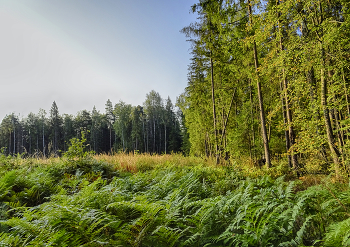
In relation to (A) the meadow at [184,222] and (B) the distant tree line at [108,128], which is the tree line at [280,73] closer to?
(A) the meadow at [184,222]

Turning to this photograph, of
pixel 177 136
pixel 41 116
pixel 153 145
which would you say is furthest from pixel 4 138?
pixel 177 136

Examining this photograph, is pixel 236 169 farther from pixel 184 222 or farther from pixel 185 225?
pixel 185 225

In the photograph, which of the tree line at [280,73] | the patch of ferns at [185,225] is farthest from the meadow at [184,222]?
the tree line at [280,73]

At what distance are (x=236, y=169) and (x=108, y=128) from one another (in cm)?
4221

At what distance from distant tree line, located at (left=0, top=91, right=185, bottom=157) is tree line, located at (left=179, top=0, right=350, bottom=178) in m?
24.0

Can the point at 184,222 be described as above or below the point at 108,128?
below

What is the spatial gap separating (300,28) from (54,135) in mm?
48047

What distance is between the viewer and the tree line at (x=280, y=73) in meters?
4.35

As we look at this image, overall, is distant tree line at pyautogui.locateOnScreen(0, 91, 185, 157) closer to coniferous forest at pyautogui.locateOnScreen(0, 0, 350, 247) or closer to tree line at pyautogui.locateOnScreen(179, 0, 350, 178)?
coniferous forest at pyautogui.locateOnScreen(0, 0, 350, 247)

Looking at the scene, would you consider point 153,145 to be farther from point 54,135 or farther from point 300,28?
point 300,28

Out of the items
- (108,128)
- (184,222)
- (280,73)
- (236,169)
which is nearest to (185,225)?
(184,222)

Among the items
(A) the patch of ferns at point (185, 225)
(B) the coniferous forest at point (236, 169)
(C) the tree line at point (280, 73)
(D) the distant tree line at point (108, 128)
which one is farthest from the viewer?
(D) the distant tree line at point (108, 128)

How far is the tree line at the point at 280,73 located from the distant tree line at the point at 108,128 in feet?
78.8

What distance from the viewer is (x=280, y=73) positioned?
567 centimetres
